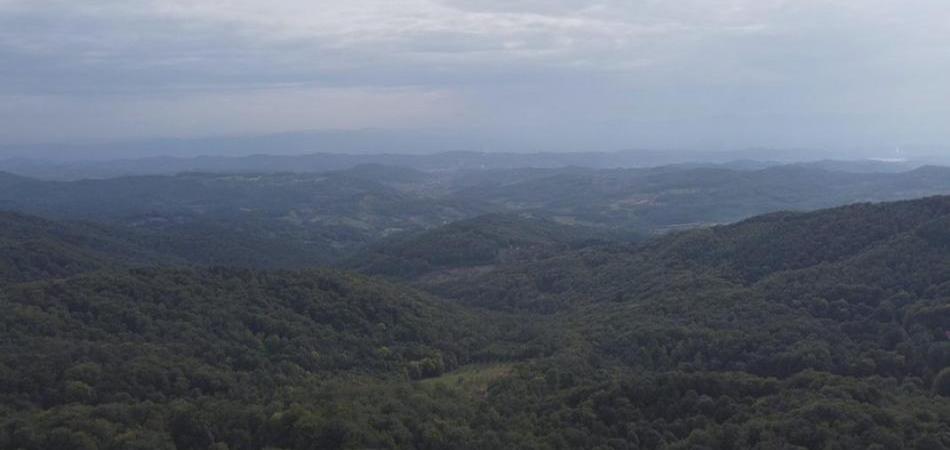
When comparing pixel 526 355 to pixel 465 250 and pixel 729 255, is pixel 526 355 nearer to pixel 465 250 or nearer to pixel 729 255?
pixel 729 255

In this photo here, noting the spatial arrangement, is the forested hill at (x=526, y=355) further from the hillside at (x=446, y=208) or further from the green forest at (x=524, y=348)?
the hillside at (x=446, y=208)

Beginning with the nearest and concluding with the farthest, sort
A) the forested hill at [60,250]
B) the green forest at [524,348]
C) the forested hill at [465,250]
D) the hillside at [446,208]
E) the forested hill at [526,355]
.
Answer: the forested hill at [526,355], the green forest at [524,348], the forested hill at [60,250], the forested hill at [465,250], the hillside at [446,208]

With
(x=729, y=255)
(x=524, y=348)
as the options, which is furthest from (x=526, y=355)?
(x=729, y=255)

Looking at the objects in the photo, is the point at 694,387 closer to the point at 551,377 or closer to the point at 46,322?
the point at 551,377

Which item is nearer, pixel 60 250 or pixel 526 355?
pixel 526 355

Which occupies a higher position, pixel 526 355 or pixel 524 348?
pixel 524 348

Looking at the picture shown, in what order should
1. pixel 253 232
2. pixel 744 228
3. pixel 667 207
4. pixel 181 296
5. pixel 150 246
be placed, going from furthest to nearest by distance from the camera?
1. pixel 667 207
2. pixel 253 232
3. pixel 150 246
4. pixel 744 228
5. pixel 181 296

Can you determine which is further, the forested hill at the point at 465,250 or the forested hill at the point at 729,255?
the forested hill at the point at 465,250

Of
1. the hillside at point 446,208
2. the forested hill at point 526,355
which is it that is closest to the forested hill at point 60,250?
the hillside at point 446,208

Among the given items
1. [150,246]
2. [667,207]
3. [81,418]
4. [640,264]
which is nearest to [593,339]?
[640,264]
